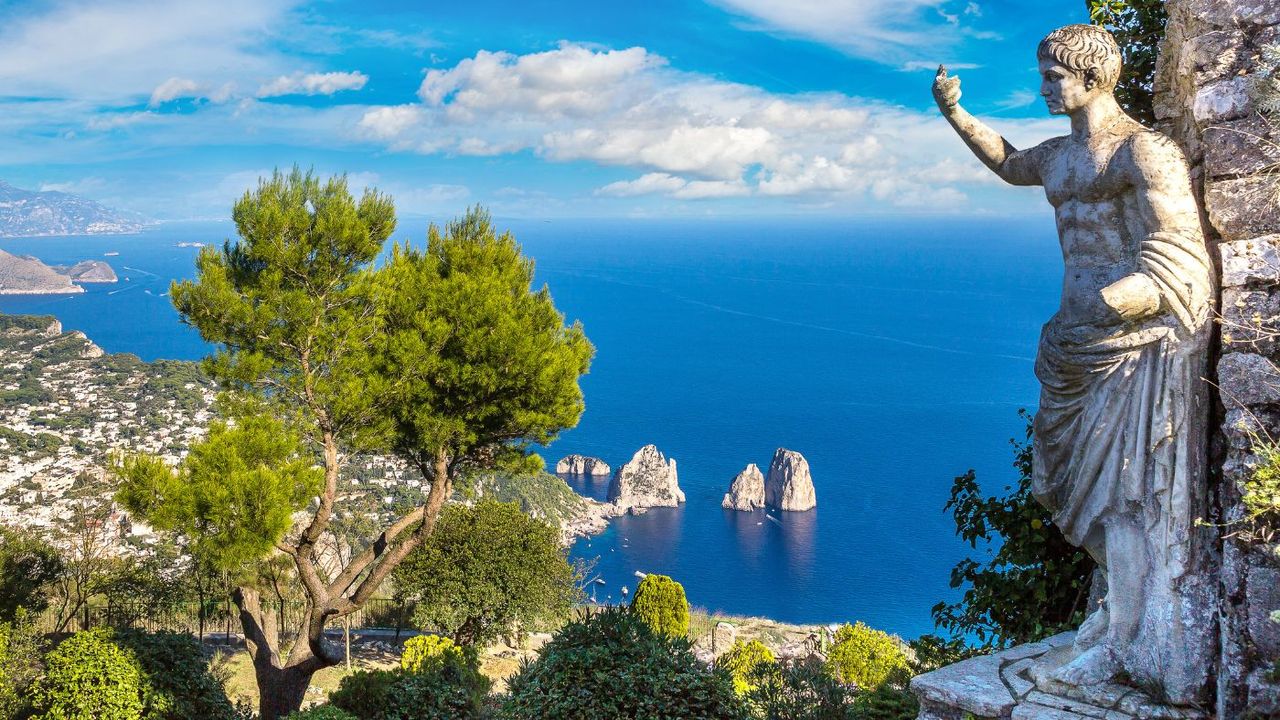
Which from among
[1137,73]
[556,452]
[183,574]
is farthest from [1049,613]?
[556,452]

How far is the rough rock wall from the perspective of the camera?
3.04 metres

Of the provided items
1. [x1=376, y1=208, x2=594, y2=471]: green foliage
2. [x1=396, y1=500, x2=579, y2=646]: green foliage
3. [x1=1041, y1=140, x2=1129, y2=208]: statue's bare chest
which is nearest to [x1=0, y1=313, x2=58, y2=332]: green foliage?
[x1=396, y1=500, x2=579, y2=646]: green foliage

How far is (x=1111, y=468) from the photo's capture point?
11.0 feet

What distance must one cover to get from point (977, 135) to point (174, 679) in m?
8.10

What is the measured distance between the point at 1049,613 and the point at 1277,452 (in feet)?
10.2

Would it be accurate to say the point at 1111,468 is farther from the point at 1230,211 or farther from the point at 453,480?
the point at 453,480

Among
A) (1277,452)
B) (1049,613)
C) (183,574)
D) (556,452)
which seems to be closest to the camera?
(1277,452)

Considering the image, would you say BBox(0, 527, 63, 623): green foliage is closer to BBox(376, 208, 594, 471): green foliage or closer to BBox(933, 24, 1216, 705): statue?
BBox(376, 208, 594, 471): green foliage

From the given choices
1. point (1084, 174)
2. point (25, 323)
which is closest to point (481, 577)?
point (1084, 174)

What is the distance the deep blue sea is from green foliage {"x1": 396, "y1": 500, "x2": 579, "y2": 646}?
5.28 meters

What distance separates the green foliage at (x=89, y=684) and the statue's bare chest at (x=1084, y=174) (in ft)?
26.7

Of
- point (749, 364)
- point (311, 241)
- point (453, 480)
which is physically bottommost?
point (749, 364)

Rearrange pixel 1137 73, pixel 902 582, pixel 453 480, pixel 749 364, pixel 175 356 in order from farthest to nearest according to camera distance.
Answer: pixel 749 364 < pixel 175 356 < pixel 902 582 < pixel 453 480 < pixel 1137 73

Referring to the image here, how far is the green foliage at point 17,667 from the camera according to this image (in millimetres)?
7298
